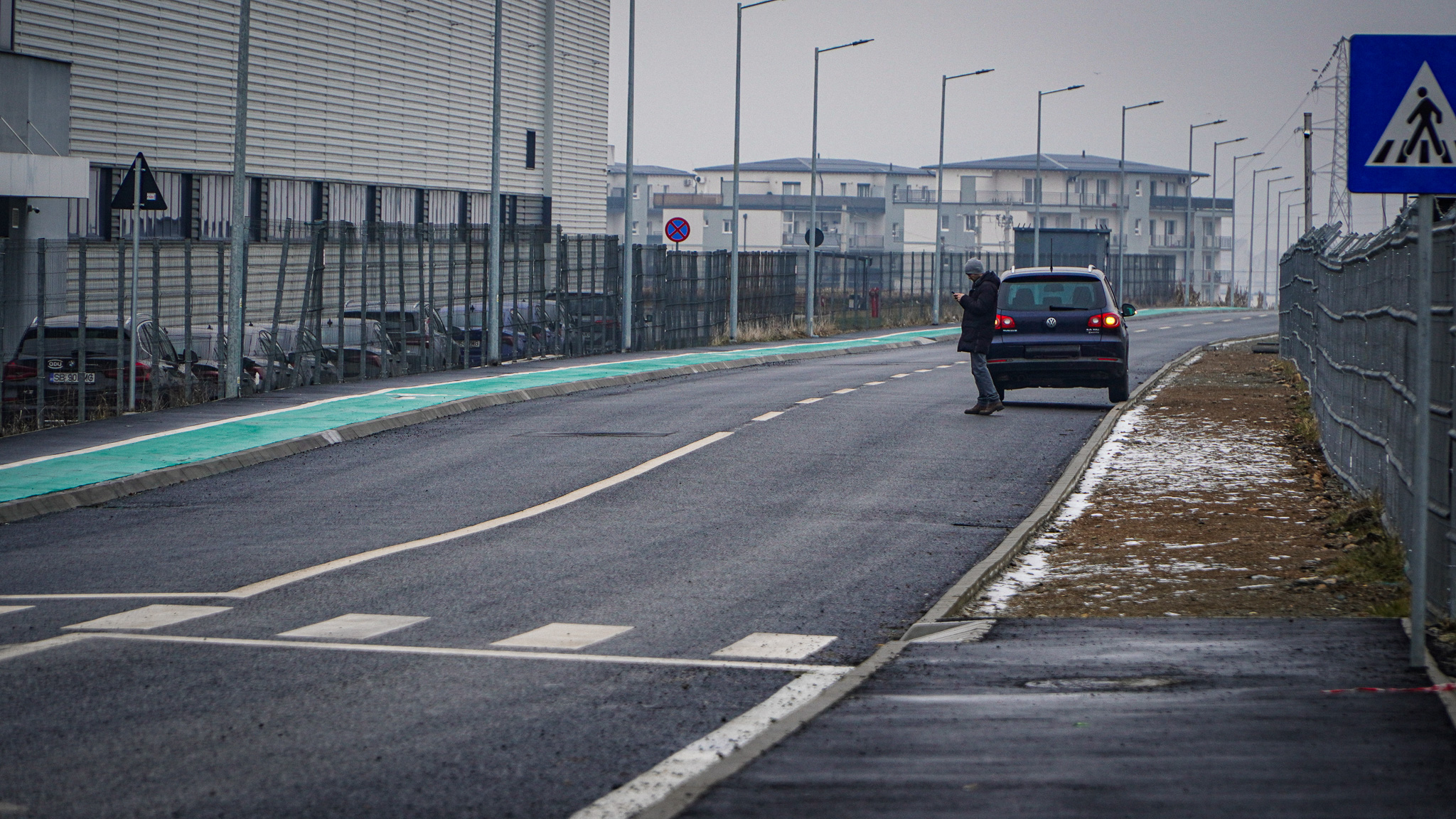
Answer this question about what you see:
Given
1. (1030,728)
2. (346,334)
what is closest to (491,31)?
(346,334)

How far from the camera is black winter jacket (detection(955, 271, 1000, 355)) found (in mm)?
20969

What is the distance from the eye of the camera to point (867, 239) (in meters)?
144

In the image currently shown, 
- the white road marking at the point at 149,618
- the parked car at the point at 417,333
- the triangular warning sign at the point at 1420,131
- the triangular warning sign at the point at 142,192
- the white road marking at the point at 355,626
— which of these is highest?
the triangular warning sign at the point at 142,192

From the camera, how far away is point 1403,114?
7.11m

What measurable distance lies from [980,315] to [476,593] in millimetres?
12047

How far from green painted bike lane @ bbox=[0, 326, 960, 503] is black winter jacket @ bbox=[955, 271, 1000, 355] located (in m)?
6.31

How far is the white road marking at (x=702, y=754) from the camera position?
219 inches

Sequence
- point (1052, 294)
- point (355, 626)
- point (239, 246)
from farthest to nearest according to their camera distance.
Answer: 1. point (239, 246)
2. point (1052, 294)
3. point (355, 626)

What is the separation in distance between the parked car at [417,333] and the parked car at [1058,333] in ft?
31.9

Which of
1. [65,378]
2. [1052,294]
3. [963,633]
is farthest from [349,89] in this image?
[963,633]

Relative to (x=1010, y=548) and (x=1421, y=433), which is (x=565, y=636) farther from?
(x=1421, y=433)

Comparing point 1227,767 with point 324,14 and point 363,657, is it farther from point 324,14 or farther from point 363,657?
point 324,14

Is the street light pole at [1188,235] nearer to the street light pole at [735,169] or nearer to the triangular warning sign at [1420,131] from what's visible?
the street light pole at [735,169]

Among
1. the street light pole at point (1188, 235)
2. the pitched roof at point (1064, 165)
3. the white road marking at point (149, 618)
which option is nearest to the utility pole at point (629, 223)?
the white road marking at point (149, 618)
